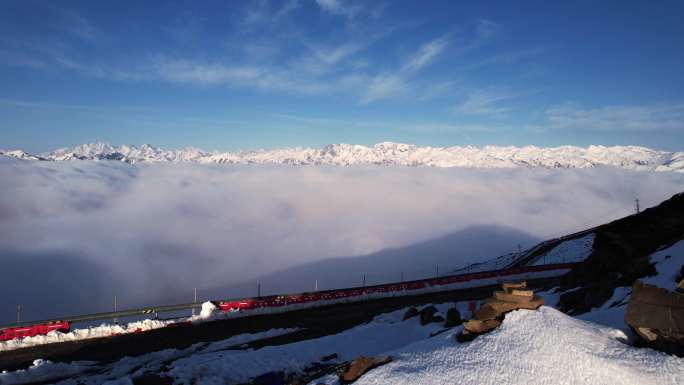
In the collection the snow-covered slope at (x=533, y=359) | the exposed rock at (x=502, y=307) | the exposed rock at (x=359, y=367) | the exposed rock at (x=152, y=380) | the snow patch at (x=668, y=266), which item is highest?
the snow patch at (x=668, y=266)

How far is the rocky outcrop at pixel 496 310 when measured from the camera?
49.6 feet

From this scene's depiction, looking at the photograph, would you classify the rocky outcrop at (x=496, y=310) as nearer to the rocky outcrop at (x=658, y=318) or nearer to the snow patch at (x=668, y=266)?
the rocky outcrop at (x=658, y=318)

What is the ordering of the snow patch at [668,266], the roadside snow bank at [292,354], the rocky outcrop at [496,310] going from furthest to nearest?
the roadside snow bank at [292,354]
the snow patch at [668,266]
the rocky outcrop at [496,310]

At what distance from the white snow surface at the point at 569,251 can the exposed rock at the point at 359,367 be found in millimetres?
71844

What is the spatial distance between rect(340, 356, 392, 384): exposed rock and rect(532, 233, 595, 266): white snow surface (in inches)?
2829

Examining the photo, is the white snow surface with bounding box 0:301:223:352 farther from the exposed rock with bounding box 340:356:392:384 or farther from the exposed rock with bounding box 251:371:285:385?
the exposed rock with bounding box 340:356:392:384

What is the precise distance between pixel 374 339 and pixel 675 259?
17223 mm

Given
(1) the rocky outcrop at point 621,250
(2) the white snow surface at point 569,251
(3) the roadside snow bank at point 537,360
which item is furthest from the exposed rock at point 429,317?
(2) the white snow surface at point 569,251

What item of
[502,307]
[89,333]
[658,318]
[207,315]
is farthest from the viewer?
[207,315]

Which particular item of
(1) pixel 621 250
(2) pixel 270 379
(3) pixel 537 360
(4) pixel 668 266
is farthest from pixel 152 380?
(1) pixel 621 250

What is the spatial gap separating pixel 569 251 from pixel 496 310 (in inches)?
3048

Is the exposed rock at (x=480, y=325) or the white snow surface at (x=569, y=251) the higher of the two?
the exposed rock at (x=480, y=325)

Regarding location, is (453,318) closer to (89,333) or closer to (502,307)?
(502,307)

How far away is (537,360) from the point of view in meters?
12.8
